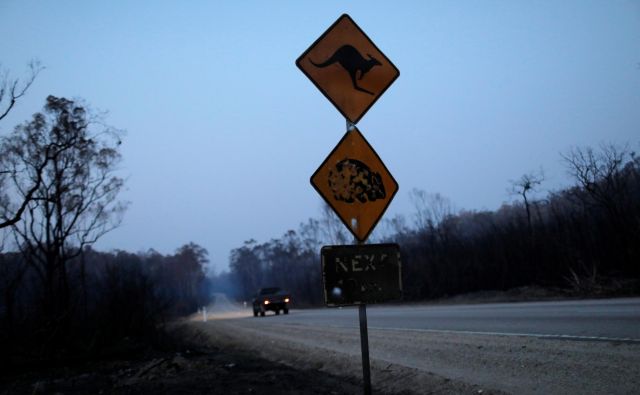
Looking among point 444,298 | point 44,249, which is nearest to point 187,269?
→ point 444,298

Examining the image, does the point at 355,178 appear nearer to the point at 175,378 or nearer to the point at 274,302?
the point at 175,378

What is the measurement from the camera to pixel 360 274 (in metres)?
4.32

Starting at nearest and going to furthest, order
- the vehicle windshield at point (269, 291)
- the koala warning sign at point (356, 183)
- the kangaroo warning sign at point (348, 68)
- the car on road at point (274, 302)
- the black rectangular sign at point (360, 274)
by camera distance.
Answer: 1. the black rectangular sign at point (360, 274)
2. the koala warning sign at point (356, 183)
3. the kangaroo warning sign at point (348, 68)
4. the car on road at point (274, 302)
5. the vehicle windshield at point (269, 291)

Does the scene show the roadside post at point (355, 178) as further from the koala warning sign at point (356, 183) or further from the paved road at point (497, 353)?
the paved road at point (497, 353)

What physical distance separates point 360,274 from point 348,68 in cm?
190

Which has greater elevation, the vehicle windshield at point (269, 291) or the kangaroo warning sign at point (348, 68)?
the kangaroo warning sign at point (348, 68)

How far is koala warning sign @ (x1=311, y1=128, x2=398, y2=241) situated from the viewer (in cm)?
437

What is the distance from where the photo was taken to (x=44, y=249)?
22969 millimetres

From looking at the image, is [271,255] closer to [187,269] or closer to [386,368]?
[187,269]

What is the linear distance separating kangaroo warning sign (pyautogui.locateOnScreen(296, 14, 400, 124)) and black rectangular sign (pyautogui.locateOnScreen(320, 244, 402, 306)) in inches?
46.2

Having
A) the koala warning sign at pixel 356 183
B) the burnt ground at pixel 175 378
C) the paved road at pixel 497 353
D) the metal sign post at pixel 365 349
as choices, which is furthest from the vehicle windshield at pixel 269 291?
the koala warning sign at pixel 356 183

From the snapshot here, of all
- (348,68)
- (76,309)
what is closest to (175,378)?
(348,68)

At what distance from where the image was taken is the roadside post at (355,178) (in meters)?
4.28

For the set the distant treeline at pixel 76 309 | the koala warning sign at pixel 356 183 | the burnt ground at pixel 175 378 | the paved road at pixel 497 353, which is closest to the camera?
the koala warning sign at pixel 356 183
